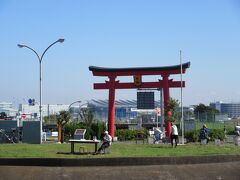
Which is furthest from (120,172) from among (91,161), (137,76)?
(137,76)

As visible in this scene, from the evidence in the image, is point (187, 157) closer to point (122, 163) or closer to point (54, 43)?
point (122, 163)

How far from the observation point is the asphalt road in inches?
732

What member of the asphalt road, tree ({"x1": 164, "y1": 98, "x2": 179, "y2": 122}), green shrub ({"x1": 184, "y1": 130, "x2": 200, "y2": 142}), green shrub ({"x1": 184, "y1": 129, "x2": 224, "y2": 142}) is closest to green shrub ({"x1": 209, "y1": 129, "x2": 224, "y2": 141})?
green shrub ({"x1": 184, "y1": 129, "x2": 224, "y2": 142})

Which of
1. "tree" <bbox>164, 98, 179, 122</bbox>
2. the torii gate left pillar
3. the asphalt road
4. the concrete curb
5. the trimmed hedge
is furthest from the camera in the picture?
the torii gate left pillar

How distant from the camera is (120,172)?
19.1m

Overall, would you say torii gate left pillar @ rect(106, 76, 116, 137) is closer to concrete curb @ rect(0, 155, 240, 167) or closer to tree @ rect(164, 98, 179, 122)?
tree @ rect(164, 98, 179, 122)

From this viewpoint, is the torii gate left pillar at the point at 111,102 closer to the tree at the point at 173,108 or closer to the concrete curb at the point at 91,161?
the tree at the point at 173,108

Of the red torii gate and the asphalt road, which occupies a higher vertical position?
the red torii gate

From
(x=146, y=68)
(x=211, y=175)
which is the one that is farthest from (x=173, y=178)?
(x=146, y=68)

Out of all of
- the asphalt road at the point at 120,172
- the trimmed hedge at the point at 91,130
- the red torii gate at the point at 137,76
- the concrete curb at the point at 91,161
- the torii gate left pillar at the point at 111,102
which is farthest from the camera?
the torii gate left pillar at the point at 111,102

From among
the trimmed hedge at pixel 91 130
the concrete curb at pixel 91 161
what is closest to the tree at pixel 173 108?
the trimmed hedge at pixel 91 130

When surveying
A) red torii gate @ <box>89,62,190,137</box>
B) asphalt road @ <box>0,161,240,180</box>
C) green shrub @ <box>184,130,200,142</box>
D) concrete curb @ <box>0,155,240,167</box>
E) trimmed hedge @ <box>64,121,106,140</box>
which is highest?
red torii gate @ <box>89,62,190,137</box>

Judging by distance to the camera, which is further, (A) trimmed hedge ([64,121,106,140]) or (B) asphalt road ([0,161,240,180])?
(A) trimmed hedge ([64,121,106,140])

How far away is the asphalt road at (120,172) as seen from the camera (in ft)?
61.0
